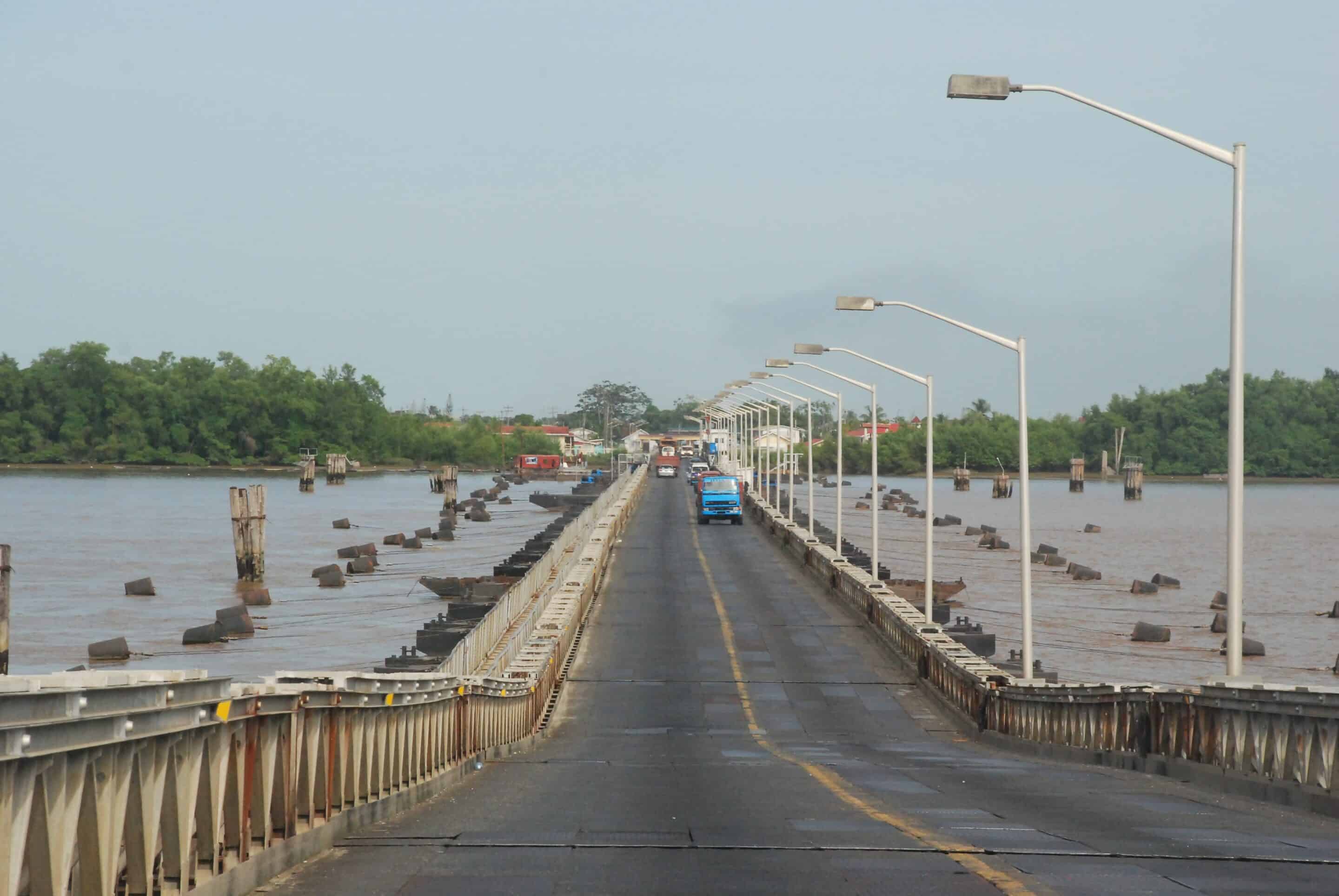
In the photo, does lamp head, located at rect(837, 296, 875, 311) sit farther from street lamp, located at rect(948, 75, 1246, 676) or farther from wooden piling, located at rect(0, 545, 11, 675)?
wooden piling, located at rect(0, 545, 11, 675)

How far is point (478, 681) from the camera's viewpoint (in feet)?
70.2

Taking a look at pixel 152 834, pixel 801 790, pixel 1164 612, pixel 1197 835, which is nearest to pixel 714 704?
pixel 801 790

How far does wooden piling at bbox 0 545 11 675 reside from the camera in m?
39.0

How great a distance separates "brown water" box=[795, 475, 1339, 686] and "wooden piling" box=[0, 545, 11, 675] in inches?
1161

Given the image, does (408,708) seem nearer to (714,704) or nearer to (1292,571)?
(714,704)

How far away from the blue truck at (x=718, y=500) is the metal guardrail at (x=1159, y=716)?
4920cm

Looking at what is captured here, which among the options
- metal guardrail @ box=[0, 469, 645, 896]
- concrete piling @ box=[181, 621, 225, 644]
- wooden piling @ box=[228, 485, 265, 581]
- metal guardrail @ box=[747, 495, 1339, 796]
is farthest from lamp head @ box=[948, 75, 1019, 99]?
wooden piling @ box=[228, 485, 265, 581]

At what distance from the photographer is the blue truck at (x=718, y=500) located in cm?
9012

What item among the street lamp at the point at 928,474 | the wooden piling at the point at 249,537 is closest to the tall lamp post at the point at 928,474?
the street lamp at the point at 928,474

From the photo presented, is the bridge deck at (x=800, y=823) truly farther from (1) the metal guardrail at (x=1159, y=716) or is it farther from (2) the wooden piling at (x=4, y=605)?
(2) the wooden piling at (x=4, y=605)

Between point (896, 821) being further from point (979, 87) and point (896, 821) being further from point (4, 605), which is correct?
point (4, 605)

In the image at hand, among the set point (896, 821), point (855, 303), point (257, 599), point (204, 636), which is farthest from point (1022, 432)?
point (257, 599)

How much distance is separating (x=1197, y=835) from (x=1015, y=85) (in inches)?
402

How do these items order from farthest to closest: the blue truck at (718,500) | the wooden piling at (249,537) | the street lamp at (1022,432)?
the blue truck at (718,500), the wooden piling at (249,537), the street lamp at (1022,432)
